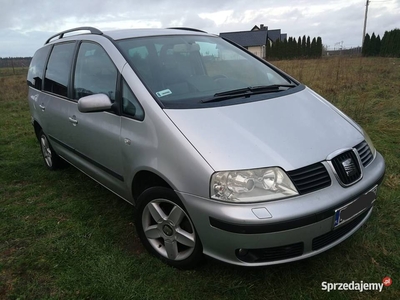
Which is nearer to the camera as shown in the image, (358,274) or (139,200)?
(358,274)

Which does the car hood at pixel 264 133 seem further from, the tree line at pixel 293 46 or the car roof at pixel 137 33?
the tree line at pixel 293 46

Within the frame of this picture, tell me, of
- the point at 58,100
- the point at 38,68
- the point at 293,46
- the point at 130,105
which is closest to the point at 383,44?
the point at 293,46

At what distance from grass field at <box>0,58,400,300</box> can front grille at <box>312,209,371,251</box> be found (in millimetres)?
315

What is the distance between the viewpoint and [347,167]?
6.59 ft

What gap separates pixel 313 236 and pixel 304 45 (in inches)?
1498

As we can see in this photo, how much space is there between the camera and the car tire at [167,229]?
2.12m

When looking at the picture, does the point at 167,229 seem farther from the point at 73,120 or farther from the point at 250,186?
the point at 73,120

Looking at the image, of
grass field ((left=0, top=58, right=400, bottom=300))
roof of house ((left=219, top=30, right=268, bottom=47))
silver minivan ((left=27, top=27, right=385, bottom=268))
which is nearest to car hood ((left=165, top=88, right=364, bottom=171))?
silver minivan ((left=27, top=27, right=385, bottom=268))

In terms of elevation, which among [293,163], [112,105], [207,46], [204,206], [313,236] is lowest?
[313,236]

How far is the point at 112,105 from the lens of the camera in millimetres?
2486

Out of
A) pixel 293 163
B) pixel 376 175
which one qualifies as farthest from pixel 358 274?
pixel 293 163

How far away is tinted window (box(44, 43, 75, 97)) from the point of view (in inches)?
132

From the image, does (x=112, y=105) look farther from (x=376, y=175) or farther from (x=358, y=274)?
(x=358, y=274)

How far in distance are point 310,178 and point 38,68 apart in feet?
12.3
